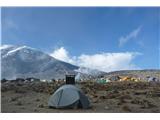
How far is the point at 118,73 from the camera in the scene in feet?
119

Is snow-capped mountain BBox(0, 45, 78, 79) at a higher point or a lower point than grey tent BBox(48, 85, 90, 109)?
higher

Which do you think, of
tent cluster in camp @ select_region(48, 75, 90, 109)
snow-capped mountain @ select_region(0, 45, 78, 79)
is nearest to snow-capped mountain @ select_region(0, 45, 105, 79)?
snow-capped mountain @ select_region(0, 45, 78, 79)

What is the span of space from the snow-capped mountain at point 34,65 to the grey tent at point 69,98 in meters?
22.7

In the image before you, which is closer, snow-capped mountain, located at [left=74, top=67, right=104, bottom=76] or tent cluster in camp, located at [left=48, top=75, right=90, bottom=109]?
tent cluster in camp, located at [left=48, top=75, right=90, bottom=109]

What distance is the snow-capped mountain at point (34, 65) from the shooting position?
3657 cm

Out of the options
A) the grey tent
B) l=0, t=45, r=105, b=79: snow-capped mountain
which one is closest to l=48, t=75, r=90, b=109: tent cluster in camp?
the grey tent

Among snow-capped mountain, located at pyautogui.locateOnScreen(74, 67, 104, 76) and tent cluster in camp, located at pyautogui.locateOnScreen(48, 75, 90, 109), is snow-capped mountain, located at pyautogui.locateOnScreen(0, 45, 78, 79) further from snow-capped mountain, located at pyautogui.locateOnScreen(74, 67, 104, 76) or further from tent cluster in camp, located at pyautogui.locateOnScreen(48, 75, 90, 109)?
tent cluster in camp, located at pyautogui.locateOnScreen(48, 75, 90, 109)

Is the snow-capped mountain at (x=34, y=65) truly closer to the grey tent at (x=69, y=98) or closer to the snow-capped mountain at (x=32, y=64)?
the snow-capped mountain at (x=32, y=64)

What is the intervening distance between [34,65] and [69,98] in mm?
40255

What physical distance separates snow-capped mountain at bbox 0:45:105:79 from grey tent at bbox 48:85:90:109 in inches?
893

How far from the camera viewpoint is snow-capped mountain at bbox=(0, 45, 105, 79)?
1440 inches

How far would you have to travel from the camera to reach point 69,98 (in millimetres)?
11289

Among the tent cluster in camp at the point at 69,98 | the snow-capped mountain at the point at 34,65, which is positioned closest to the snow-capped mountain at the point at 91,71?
the snow-capped mountain at the point at 34,65
